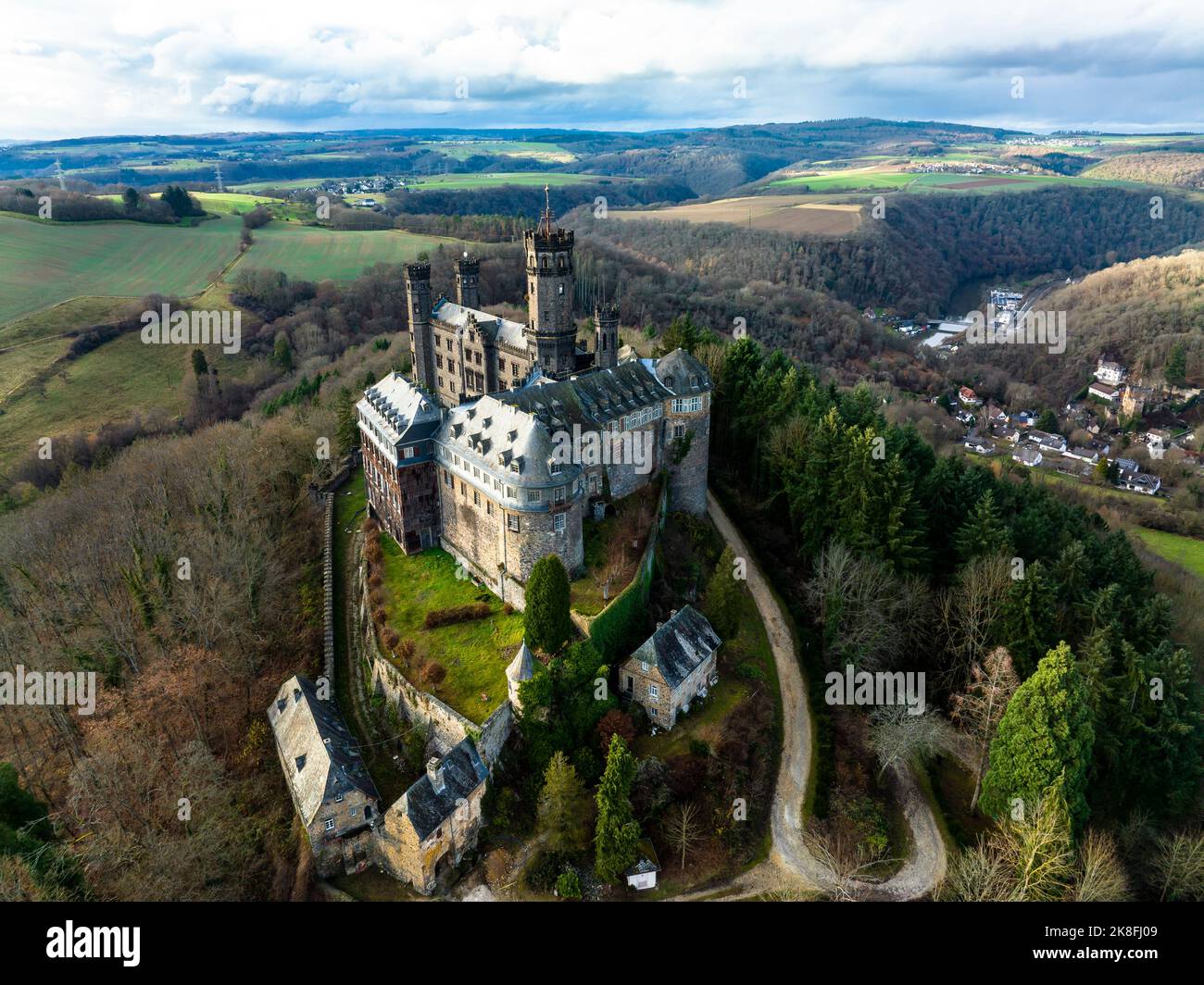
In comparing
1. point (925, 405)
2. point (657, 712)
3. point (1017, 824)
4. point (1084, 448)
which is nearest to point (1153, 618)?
point (1017, 824)

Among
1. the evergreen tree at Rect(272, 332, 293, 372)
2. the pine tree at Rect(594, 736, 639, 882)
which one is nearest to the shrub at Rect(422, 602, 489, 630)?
the pine tree at Rect(594, 736, 639, 882)

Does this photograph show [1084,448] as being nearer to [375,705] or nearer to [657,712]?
[657,712]

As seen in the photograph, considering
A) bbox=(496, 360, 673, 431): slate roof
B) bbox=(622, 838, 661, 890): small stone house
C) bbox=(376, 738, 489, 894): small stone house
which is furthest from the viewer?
bbox=(496, 360, 673, 431): slate roof

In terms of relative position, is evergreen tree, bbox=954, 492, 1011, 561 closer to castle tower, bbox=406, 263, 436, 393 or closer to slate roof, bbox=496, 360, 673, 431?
slate roof, bbox=496, 360, 673, 431

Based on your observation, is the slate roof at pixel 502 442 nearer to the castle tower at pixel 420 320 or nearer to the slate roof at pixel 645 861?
the castle tower at pixel 420 320

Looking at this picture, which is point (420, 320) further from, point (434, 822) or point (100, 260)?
point (100, 260)

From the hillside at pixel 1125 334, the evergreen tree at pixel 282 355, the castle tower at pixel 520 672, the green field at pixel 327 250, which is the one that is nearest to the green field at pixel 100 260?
the green field at pixel 327 250

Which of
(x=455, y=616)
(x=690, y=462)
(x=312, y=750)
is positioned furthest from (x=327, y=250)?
(x=312, y=750)
